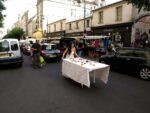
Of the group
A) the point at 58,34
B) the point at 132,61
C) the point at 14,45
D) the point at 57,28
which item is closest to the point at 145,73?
the point at 132,61

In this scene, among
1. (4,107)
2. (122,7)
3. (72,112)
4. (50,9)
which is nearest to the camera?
(72,112)

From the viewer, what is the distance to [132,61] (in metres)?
9.45

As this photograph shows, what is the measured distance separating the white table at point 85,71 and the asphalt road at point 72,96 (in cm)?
36

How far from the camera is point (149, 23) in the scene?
2189 centimetres

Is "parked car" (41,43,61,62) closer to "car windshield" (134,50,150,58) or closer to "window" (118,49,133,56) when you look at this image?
"window" (118,49,133,56)

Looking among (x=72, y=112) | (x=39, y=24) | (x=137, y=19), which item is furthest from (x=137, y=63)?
(x=39, y=24)

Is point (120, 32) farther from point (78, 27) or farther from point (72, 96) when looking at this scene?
point (72, 96)

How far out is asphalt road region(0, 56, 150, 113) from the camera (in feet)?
17.1

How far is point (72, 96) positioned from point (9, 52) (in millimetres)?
7307

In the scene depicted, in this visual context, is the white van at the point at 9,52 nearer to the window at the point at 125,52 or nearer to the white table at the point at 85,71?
the white table at the point at 85,71

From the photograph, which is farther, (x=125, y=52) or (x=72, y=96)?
(x=125, y=52)

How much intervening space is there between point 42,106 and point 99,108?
63.3 inches

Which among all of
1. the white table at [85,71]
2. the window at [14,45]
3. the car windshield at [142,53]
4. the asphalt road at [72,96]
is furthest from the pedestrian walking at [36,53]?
the car windshield at [142,53]

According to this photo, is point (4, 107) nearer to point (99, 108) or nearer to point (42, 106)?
point (42, 106)
